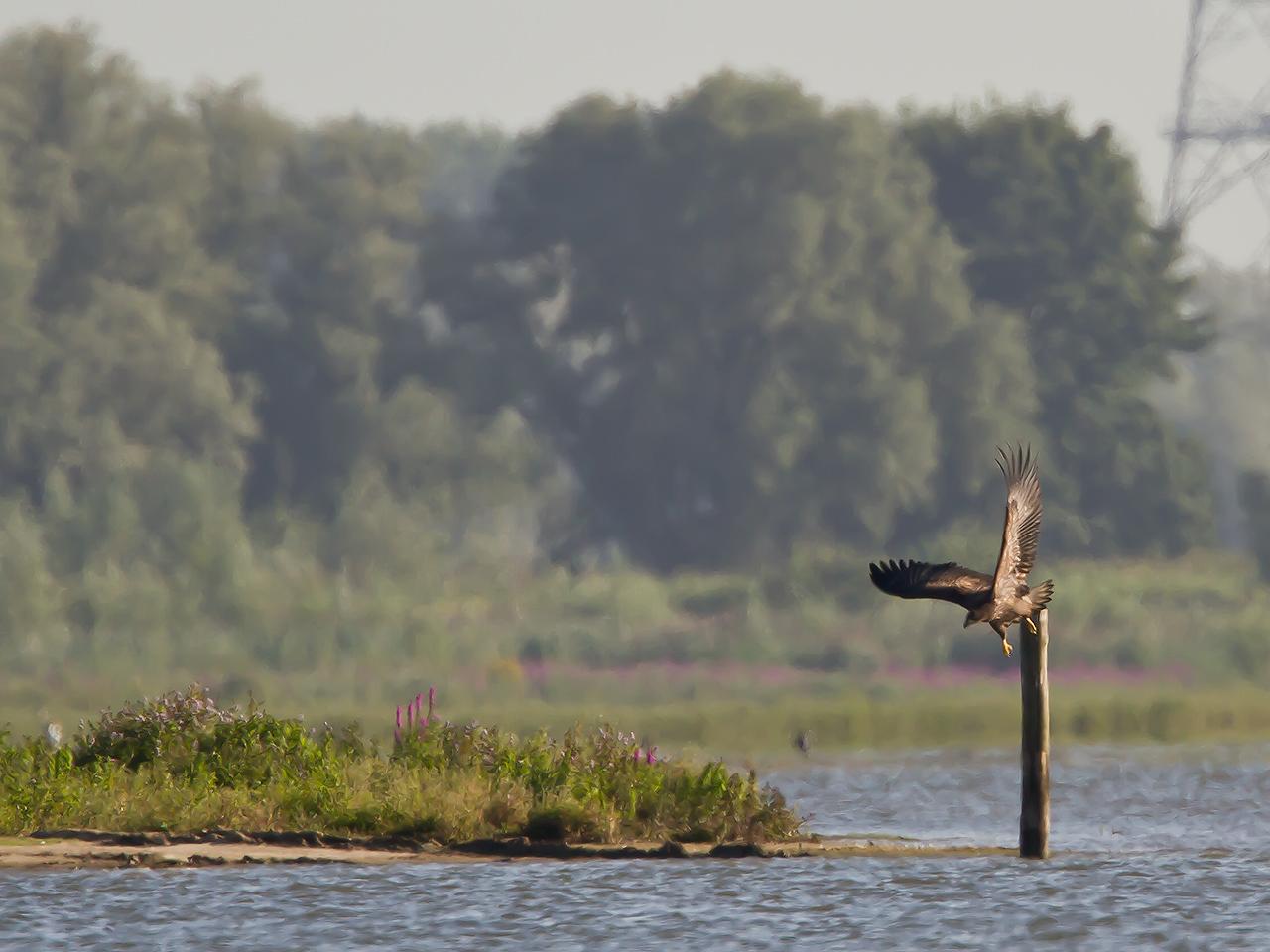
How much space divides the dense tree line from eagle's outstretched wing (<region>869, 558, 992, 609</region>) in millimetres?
50452

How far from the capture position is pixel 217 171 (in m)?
85.4

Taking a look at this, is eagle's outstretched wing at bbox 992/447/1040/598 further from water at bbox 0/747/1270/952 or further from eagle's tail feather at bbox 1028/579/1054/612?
water at bbox 0/747/1270/952

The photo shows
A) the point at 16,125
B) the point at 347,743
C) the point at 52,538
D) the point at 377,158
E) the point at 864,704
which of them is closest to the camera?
the point at 347,743

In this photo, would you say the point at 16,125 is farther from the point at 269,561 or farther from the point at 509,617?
the point at 509,617

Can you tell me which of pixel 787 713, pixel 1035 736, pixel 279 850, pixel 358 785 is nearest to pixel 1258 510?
pixel 787 713

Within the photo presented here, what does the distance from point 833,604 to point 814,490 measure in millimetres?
7909

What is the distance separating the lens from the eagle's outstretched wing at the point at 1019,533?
89.1 feet

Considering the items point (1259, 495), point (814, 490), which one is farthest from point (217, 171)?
point (1259, 495)

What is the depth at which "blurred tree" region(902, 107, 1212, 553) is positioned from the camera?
85.9 metres

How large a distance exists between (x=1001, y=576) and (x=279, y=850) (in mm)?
8440

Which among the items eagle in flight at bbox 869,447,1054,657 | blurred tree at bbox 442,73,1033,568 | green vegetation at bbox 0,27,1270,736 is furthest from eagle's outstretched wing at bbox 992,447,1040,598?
blurred tree at bbox 442,73,1033,568

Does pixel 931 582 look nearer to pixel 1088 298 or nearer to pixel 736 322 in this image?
pixel 736 322

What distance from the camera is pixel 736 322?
8325 centimetres

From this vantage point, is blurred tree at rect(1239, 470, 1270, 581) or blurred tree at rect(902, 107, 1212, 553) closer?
blurred tree at rect(1239, 470, 1270, 581)
